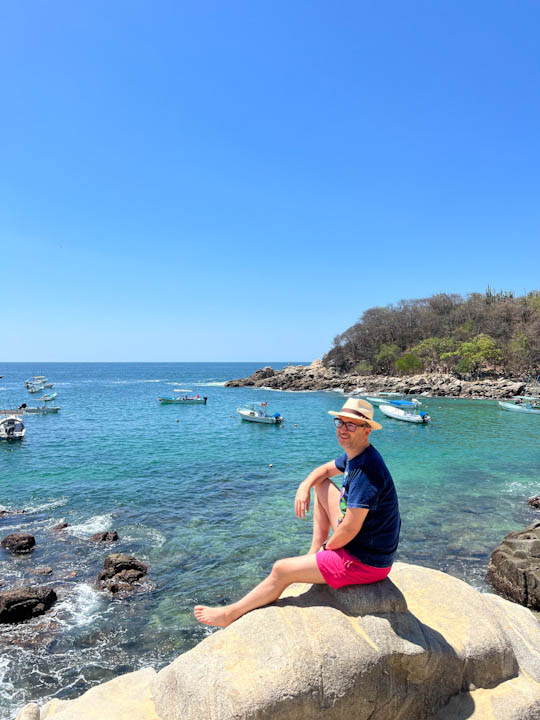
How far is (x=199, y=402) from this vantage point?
6297cm

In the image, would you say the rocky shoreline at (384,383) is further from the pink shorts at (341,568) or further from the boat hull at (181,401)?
the pink shorts at (341,568)

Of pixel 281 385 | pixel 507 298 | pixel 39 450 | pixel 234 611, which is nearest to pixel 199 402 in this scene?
pixel 281 385

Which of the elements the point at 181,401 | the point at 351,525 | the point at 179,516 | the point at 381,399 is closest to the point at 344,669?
the point at 351,525

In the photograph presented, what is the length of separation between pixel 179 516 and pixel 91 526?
10.2 feet

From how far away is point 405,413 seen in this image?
145ft

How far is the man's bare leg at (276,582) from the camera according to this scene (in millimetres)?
4480

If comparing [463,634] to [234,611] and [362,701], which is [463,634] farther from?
[234,611]

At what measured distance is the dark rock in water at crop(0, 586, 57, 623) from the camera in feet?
33.5

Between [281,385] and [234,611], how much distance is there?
82754mm

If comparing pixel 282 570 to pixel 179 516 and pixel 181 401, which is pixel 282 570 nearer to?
pixel 179 516

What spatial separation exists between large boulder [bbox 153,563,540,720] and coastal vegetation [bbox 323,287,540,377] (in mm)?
72935

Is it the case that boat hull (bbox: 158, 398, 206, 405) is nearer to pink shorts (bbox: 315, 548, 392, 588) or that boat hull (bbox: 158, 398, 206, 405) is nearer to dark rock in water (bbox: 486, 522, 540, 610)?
dark rock in water (bbox: 486, 522, 540, 610)

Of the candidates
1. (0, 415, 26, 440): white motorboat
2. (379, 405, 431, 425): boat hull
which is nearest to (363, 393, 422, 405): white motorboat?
(379, 405, 431, 425): boat hull

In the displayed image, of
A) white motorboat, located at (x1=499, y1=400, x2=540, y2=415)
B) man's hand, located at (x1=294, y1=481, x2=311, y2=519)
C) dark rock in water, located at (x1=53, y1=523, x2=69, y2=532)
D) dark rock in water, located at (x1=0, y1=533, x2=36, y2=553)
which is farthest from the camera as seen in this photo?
white motorboat, located at (x1=499, y1=400, x2=540, y2=415)
